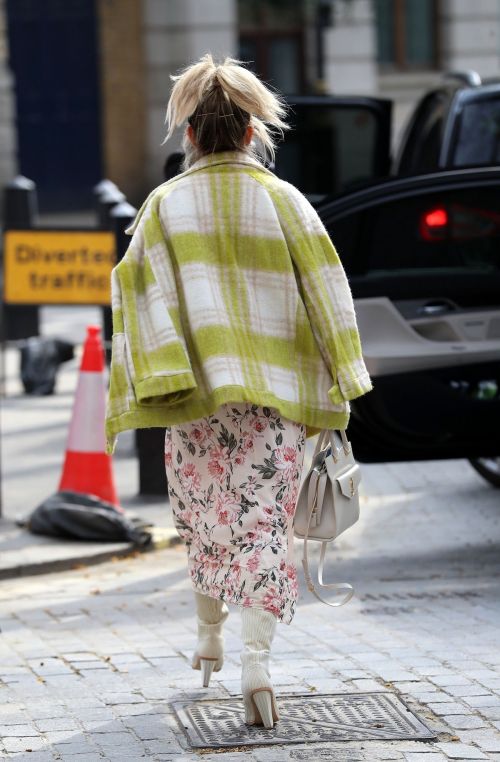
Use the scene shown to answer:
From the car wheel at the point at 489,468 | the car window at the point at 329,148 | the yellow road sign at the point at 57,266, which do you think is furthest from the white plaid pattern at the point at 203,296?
the yellow road sign at the point at 57,266

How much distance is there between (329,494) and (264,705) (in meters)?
0.58

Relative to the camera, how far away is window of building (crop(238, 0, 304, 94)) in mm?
26266

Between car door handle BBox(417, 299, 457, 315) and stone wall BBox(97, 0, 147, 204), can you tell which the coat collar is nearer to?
car door handle BBox(417, 299, 457, 315)

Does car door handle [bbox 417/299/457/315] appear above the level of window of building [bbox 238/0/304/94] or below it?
above

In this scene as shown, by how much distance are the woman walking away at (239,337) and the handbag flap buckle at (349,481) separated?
0.44 ft

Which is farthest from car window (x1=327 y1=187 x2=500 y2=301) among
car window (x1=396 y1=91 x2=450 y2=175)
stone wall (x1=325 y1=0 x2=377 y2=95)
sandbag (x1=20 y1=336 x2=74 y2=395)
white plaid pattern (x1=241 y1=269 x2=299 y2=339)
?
stone wall (x1=325 y1=0 x2=377 y2=95)

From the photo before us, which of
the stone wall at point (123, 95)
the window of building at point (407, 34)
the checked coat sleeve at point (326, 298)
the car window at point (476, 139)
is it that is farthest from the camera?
the window of building at point (407, 34)

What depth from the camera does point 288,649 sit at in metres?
5.17

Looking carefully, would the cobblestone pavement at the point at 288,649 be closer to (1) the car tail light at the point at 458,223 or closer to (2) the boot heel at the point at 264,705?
(2) the boot heel at the point at 264,705

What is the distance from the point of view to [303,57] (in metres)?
26.7

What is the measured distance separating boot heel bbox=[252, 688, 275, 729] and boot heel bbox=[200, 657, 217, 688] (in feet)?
1.25

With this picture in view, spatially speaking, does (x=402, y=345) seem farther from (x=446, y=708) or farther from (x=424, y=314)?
(x=446, y=708)

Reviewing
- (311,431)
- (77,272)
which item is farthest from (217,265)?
(77,272)

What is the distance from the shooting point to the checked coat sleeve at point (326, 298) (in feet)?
14.0
